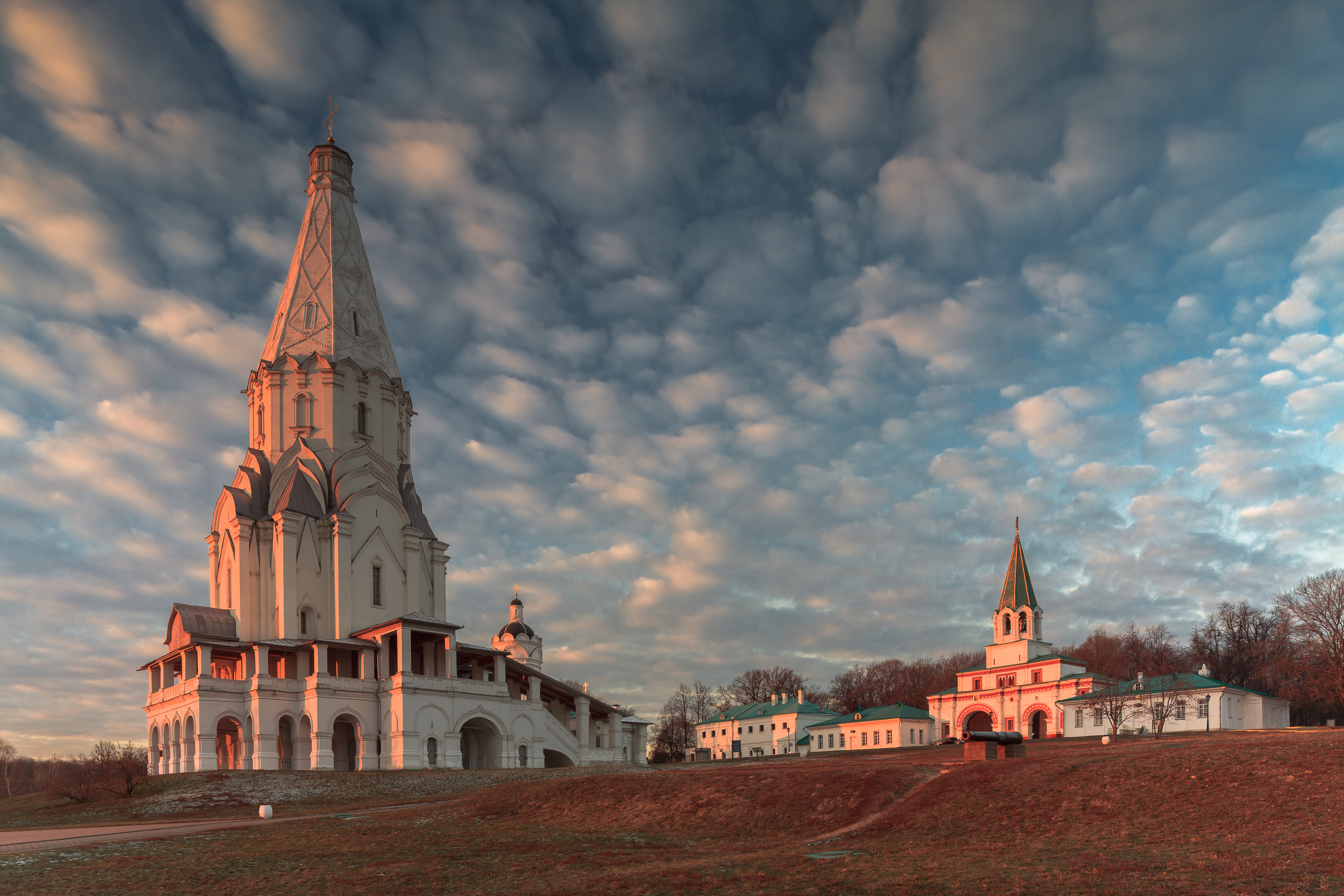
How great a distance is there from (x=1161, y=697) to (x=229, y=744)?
5616 centimetres

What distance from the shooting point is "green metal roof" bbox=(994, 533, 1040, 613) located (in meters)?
72.0

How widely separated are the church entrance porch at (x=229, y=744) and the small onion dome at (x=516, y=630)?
30544 millimetres

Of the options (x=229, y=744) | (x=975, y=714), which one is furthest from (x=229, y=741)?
(x=975, y=714)

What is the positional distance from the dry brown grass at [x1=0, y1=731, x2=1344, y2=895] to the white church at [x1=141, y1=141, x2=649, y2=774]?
22.9m

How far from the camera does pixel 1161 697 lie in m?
55.5

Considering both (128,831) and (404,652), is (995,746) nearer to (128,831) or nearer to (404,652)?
(128,831)

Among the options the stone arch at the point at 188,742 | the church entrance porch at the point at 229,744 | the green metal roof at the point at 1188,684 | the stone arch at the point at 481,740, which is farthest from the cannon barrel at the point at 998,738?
the stone arch at the point at 188,742

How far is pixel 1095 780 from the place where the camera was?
1931 centimetres

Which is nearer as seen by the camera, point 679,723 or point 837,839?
point 837,839

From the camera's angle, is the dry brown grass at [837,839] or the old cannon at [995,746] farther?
the old cannon at [995,746]

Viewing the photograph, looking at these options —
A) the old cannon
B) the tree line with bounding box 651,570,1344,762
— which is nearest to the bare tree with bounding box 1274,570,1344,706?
the tree line with bounding box 651,570,1344,762

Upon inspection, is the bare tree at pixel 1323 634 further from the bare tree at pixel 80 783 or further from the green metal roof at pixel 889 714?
the bare tree at pixel 80 783

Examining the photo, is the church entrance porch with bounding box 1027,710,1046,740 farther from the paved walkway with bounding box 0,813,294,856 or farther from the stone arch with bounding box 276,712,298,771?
the paved walkway with bounding box 0,813,294,856

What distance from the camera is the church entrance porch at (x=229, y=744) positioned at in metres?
48.2
